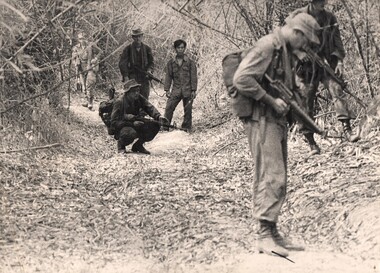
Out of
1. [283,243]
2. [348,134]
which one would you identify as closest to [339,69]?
[348,134]

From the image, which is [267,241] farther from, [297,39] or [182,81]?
[182,81]

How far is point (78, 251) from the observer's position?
7383 millimetres

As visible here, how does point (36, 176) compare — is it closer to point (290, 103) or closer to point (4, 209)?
point (4, 209)

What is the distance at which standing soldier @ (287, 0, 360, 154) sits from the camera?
9.62 metres

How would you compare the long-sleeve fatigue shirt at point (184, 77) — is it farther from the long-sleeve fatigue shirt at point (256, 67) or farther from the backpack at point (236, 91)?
the long-sleeve fatigue shirt at point (256, 67)

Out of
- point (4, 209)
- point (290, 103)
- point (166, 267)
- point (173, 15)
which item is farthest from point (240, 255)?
point (173, 15)

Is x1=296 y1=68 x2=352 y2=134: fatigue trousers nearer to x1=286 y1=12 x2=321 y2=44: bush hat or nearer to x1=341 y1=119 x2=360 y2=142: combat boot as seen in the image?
x1=341 y1=119 x2=360 y2=142: combat boot

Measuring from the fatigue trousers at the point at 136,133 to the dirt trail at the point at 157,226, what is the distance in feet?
1.58

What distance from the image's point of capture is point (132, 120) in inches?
504

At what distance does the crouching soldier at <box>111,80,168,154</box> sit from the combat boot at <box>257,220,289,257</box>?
20.1 ft

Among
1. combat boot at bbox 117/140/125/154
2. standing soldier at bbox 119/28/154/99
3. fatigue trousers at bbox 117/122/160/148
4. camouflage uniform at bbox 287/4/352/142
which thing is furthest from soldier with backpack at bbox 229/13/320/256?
standing soldier at bbox 119/28/154/99

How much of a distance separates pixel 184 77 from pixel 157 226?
353 inches

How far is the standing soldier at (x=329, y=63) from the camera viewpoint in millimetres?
9617

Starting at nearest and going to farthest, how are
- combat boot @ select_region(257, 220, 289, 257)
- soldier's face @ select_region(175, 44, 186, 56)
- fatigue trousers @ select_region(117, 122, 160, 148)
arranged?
1. combat boot @ select_region(257, 220, 289, 257)
2. fatigue trousers @ select_region(117, 122, 160, 148)
3. soldier's face @ select_region(175, 44, 186, 56)
